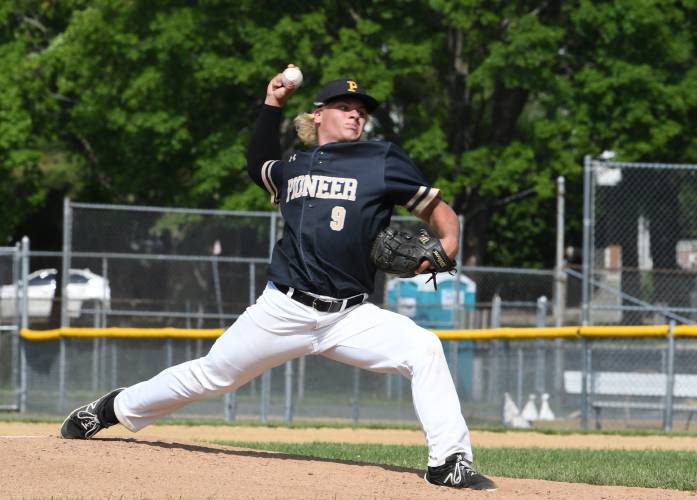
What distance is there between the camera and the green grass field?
281 inches

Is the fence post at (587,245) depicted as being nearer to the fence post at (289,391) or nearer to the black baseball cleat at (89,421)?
the fence post at (289,391)

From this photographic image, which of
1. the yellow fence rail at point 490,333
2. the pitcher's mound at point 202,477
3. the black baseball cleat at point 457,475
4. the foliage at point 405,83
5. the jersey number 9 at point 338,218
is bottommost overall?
the pitcher's mound at point 202,477

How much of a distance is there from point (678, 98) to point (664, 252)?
310 inches

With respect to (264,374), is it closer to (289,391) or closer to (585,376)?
(289,391)

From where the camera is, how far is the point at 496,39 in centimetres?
2452

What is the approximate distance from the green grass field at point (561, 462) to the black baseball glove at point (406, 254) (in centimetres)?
176

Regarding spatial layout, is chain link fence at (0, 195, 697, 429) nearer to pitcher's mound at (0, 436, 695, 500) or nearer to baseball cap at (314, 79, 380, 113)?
pitcher's mound at (0, 436, 695, 500)

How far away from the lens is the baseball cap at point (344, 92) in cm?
617

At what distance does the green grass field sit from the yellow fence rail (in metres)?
3.13

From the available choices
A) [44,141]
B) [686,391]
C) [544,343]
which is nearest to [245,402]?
[544,343]

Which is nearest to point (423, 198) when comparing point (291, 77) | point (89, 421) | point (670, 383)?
point (291, 77)

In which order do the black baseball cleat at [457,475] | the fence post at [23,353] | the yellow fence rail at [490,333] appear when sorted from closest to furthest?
1. the black baseball cleat at [457,475]
2. the yellow fence rail at [490,333]
3. the fence post at [23,353]

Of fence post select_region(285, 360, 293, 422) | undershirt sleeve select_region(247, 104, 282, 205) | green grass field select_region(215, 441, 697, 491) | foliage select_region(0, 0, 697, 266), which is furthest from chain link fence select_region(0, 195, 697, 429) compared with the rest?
undershirt sleeve select_region(247, 104, 282, 205)

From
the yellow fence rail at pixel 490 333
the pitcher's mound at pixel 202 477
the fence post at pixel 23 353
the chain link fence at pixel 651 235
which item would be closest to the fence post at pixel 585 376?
the yellow fence rail at pixel 490 333
